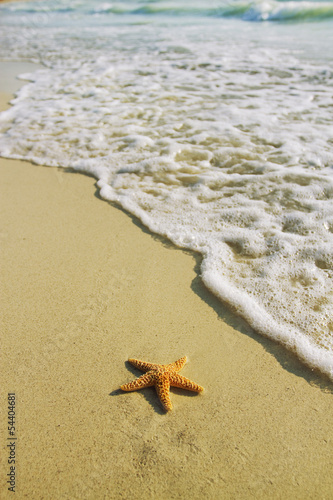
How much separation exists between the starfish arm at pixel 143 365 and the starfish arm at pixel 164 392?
10 cm

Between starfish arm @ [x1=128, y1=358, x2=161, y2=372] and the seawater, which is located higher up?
the seawater

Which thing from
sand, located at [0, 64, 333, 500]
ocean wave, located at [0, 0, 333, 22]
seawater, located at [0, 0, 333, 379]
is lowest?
sand, located at [0, 64, 333, 500]

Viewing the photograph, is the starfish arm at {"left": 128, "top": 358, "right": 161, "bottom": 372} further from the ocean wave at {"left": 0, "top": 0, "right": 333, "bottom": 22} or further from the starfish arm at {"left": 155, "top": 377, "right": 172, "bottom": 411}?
the ocean wave at {"left": 0, "top": 0, "right": 333, "bottom": 22}

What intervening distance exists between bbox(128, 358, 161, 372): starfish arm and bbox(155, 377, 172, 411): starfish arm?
0.32ft

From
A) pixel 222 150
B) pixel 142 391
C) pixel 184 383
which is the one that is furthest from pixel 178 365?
pixel 222 150

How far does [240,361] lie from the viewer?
224 cm

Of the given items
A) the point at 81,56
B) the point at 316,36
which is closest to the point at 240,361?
the point at 81,56

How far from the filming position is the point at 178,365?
2.13 m

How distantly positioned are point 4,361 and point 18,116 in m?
5.19

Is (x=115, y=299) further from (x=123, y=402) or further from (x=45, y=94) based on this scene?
(x=45, y=94)

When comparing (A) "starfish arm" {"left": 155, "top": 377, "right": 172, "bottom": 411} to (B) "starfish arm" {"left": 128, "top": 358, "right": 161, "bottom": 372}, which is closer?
(A) "starfish arm" {"left": 155, "top": 377, "right": 172, "bottom": 411}

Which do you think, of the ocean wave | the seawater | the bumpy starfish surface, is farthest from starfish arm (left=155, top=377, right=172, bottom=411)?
the ocean wave

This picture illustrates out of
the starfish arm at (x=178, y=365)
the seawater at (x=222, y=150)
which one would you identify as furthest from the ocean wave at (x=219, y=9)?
the starfish arm at (x=178, y=365)

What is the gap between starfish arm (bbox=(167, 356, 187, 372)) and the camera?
2.10 metres
